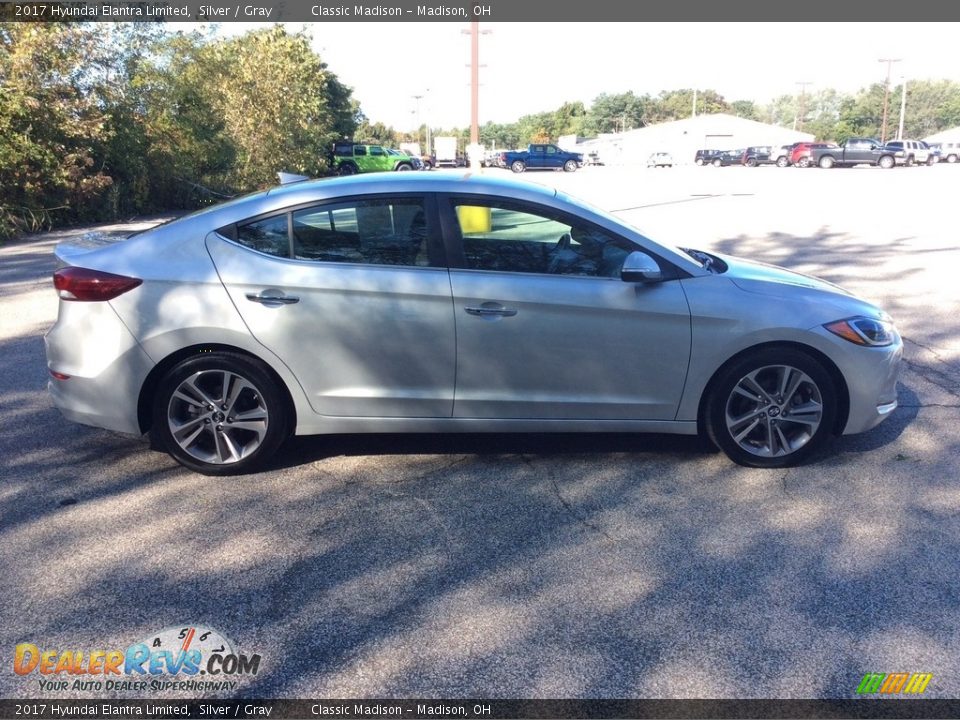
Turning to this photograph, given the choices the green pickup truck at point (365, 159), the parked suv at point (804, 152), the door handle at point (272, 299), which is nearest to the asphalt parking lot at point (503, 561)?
the door handle at point (272, 299)

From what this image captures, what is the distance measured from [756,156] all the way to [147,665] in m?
66.5

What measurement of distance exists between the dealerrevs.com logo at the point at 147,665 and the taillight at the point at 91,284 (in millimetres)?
2039

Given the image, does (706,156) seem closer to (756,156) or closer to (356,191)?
(756,156)

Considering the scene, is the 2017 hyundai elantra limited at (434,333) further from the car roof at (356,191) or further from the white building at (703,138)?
the white building at (703,138)

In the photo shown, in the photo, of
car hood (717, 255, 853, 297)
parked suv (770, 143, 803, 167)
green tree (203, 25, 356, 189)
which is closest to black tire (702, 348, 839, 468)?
car hood (717, 255, 853, 297)

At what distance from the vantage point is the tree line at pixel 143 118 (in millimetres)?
17891

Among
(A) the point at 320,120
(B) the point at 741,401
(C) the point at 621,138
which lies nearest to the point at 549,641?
(B) the point at 741,401

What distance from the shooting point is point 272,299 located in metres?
4.60

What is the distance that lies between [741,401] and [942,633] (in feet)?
5.80

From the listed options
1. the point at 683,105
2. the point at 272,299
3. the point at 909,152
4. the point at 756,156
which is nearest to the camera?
the point at 272,299

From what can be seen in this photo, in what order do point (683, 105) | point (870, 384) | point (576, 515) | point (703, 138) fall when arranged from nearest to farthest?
point (576, 515)
point (870, 384)
point (703, 138)
point (683, 105)

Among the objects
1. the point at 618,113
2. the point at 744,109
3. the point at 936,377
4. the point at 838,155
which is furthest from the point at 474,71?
the point at 744,109

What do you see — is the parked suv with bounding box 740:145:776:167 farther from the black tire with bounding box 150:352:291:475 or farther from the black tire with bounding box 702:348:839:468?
the black tire with bounding box 150:352:291:475

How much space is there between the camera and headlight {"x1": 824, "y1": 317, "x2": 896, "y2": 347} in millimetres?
4750
